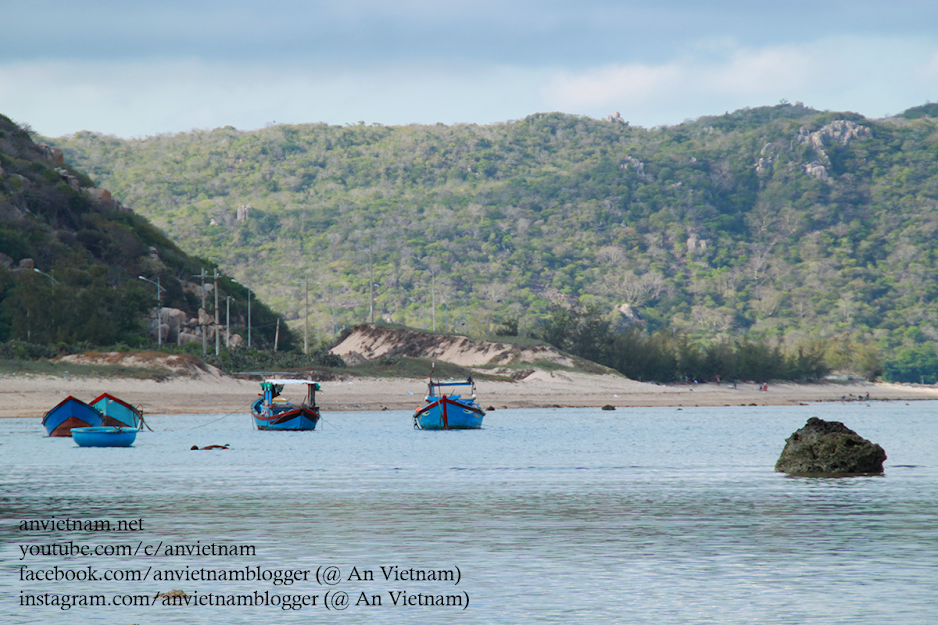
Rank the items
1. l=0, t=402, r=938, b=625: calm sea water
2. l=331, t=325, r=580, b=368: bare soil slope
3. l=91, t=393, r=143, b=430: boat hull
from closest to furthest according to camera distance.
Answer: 1. l=0, t=402, r=938, b=625: calm sea water
2. l=91, t=393, r=143, b=430: boat hull
3. l=331, t=325, r=580, b=368: bare soil slope

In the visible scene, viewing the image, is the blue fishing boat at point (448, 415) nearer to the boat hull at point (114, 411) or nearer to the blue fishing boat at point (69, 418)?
the boat hull at point (114, 411)

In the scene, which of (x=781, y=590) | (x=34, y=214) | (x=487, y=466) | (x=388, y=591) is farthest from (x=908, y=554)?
(x=34, y=214)

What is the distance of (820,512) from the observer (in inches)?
936

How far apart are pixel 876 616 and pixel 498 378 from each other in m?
99.4

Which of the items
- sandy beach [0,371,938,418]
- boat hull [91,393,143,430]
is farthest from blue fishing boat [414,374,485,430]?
boat hull [91,393,143,430]

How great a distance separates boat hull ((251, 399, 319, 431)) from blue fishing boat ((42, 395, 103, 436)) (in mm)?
11117

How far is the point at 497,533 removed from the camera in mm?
20828

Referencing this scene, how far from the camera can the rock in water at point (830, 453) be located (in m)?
33.1

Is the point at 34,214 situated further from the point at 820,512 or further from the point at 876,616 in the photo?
the point at 876,616

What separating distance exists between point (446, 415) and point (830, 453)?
3361 cm

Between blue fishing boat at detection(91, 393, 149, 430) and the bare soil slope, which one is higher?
the bare soil slope

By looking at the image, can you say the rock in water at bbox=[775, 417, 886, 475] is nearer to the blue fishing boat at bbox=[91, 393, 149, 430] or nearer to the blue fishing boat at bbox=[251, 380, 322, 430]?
the blue fishing boat at bbox=[91, 393, 149, 430]

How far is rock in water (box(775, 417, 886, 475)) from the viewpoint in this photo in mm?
33125

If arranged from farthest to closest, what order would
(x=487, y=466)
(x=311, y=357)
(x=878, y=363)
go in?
(x=878, y=363) → (x=311, y=357) → (x=487, y=466)
